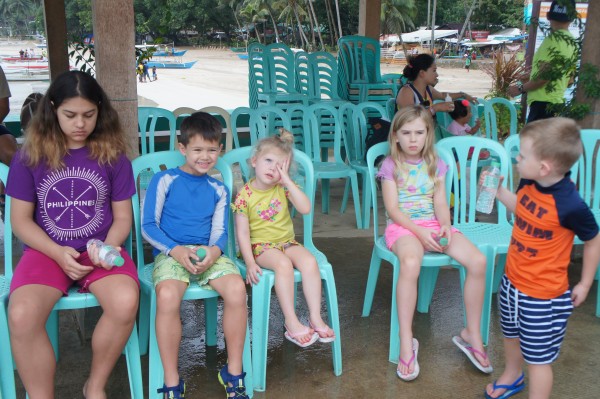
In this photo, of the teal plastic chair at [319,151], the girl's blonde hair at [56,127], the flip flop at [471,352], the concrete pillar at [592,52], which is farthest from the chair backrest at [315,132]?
the girl's blonde hair at [56,127]

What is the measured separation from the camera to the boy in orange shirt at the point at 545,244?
2.17 metres

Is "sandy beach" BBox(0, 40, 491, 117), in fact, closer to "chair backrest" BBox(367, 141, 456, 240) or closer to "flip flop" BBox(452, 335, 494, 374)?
"chair backrest" BBox(367, 141, 456, 240)

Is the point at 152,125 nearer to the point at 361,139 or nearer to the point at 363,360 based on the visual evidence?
the point at 361,139

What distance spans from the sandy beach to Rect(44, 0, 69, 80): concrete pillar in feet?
11.7

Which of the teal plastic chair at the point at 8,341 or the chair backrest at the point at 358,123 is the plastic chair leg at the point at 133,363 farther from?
the chair backrest at the point at 358,123

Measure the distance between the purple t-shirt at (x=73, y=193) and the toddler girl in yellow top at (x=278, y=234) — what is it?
1.88ft

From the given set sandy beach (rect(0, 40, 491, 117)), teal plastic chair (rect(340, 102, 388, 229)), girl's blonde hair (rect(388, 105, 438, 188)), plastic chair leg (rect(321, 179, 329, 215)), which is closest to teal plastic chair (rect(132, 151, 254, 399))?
girl's blonde hair (rect(388, 105, 438, 188))

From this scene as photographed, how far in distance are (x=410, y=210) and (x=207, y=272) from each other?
1.10 metres

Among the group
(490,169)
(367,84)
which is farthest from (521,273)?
(367,84)

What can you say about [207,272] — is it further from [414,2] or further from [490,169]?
[414,2]

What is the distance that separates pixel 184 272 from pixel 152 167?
0.62 meters

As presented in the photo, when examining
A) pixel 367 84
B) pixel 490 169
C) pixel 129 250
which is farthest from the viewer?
pixel 367 84

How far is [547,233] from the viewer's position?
224 cm

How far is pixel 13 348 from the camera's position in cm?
216
